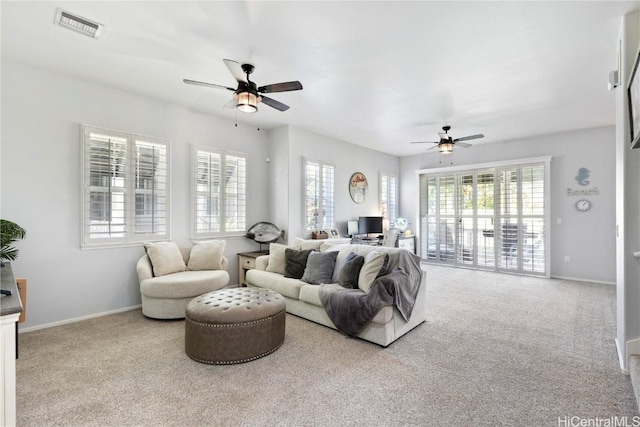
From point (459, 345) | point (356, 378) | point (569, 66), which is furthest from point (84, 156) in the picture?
point (569, 66)

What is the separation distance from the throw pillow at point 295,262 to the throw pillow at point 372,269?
93cm

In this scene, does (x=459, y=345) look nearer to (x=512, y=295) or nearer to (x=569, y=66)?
(x=512, y=295)

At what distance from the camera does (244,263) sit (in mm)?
5051

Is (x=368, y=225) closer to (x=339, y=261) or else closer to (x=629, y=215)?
(x=339, y=261)

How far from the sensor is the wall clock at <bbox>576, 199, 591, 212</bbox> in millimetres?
5676

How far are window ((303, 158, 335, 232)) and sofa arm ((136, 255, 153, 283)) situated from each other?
2.72m

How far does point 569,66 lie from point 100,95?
549cm

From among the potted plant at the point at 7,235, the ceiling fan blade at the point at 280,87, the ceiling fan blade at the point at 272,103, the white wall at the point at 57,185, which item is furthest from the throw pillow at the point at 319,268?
the potted plant at the point at 7,235

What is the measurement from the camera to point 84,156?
3.71m

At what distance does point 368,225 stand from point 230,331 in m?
4.71

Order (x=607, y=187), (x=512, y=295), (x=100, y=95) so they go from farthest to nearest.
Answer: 1. (x=607, y=187)
2. (x=512, y=295)
3. (x=100, y=95)

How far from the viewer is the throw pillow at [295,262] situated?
398 centimetres

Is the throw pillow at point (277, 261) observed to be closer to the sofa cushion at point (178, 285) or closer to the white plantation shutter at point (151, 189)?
the sofa cushion at point (178, 285)

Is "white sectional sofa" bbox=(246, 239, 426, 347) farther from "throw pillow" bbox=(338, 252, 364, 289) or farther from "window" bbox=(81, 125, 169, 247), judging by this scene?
"window" bbox=(81, 125, 169, 247)
